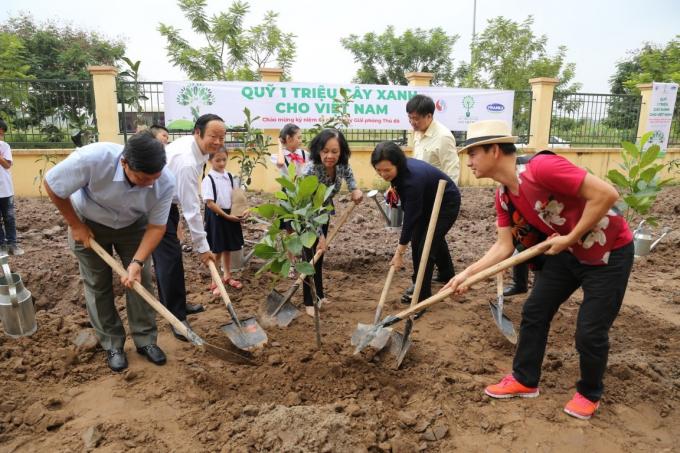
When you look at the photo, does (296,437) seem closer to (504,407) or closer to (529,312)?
(504,407)

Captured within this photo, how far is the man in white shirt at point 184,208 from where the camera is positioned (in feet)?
A: 10.0

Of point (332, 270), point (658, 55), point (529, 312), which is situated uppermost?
point (658, 55)

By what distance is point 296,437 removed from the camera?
2.09 metres

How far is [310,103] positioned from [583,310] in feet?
24.3

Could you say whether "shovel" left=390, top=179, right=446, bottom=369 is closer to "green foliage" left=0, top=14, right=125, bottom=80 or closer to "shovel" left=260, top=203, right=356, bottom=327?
"shovel" left=260, top=203, right=356, bottom=327

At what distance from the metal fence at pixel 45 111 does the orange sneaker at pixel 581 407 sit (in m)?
8.36

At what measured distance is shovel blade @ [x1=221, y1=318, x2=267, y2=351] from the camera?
9.75 ft

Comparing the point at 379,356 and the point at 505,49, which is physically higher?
the point at 505,49

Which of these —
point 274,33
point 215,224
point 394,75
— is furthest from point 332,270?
point 394,75

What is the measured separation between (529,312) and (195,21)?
14.1 metres

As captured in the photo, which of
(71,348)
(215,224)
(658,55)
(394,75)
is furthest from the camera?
(394,75)

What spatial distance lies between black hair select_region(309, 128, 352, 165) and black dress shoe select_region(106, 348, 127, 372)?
1.84 meters

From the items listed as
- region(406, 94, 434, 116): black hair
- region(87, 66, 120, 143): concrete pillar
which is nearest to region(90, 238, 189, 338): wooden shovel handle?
region(406, 94, 434, 116): black hair

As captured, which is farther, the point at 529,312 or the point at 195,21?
the point at 195,21
